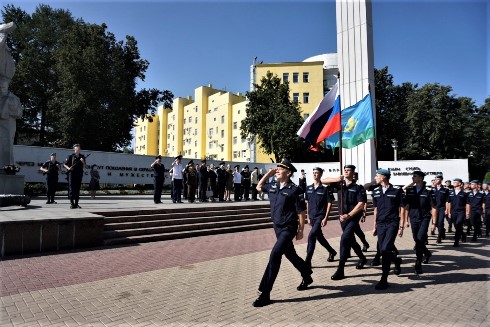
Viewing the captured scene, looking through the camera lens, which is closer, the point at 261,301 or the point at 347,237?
the point at 261,301

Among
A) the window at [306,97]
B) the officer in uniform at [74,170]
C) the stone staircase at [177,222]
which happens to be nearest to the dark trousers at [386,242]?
the stone staircase at [177,222]

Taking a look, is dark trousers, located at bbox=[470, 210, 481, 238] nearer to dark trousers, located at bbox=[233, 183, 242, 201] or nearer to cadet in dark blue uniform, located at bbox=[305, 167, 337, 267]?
cadet in dark blue uniform, located at bbox=[305, 167, 337, 267]

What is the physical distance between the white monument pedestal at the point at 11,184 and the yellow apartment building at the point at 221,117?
2887 cm

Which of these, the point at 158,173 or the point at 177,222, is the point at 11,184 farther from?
the point at 177,222

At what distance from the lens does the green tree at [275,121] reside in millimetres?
36719

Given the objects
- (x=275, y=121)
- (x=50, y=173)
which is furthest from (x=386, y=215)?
(x=275, y=121)

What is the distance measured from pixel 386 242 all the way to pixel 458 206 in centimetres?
611

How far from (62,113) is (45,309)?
29.0 m

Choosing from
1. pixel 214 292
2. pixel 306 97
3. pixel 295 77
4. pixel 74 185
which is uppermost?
pixel 295 77

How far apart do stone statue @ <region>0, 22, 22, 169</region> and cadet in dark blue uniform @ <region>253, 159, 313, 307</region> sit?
11.4 metres

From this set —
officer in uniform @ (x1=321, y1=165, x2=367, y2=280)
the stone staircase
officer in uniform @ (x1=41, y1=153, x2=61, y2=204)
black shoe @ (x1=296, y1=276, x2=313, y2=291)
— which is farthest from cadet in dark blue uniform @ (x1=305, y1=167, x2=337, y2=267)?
officer in uniform @ (x1=41, y1=153, x2=61, y2=204)

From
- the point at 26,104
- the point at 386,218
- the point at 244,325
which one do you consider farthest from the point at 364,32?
the point at 26,104

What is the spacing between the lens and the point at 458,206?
10492 mm

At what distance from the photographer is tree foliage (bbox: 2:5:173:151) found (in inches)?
1176
